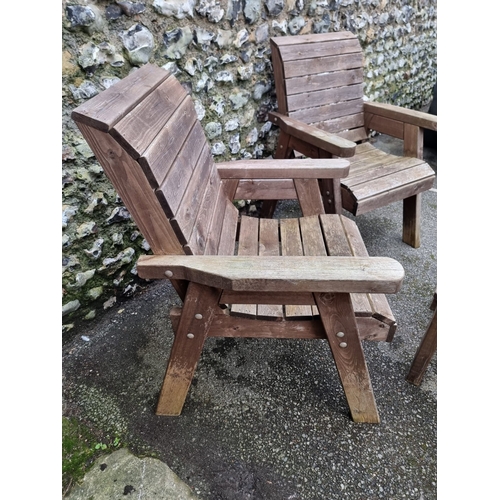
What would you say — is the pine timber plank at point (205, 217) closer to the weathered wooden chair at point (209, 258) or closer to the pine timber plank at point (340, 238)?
the weathered wooden chair at point (209, 258)

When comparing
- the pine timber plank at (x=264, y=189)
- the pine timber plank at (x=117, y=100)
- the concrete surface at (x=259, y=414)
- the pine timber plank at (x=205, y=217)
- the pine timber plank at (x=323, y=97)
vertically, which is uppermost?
the pine timber plank at (x=117, y=100)

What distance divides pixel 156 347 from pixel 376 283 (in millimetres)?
1181

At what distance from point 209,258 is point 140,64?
1.10 metres

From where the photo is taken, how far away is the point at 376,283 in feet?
3.36

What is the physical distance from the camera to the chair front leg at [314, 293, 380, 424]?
1181 millimetres

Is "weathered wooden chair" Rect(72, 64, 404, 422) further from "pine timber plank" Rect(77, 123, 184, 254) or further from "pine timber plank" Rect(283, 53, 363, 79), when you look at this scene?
"pine timber plank" Rect(283, 53, 363, 79)

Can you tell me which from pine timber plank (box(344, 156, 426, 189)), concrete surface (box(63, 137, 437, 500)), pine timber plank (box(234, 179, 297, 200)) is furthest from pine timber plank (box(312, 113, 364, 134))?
concrete surface (box(63, 137, 437, 500))

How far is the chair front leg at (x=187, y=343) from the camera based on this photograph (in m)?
1.22

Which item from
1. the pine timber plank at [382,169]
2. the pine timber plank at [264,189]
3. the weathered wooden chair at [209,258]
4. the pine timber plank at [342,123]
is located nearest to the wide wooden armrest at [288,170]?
the weathered wooden chair at [209,258]

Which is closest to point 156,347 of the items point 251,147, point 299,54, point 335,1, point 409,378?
point 409,378

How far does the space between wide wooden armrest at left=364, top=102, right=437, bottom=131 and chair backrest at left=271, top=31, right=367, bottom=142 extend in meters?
0.11

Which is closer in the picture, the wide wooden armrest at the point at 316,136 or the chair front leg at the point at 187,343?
the chair front leg at the point at 187,343

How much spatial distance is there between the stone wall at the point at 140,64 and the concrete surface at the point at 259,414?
0.29 metres

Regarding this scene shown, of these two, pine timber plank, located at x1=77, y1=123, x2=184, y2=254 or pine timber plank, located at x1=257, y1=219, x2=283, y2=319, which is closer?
pine timber plank, located at x1=77, y1=123, x2=184, y2=254
